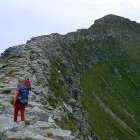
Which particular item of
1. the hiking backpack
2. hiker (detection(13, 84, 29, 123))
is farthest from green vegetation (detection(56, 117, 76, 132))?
the hiking backpack

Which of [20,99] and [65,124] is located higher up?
[20,99]

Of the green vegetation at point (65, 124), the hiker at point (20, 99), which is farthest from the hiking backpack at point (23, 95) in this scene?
the green vegetation at point (65, 124)

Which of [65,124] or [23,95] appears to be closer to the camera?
[23,95]

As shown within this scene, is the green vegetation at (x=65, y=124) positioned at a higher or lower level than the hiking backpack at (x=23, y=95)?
lower

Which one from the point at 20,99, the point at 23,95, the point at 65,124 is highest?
the point at 23,95

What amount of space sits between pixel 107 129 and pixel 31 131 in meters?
142

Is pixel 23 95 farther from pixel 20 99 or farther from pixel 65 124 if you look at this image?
pixel 65 124

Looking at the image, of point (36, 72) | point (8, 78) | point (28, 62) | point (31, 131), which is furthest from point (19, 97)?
point (28, 62)

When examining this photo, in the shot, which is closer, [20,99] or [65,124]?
[20,99]

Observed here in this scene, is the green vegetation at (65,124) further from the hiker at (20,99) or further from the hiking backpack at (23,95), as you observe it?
the hiking backpack at (23,95)

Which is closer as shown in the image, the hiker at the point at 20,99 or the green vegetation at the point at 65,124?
the hiker at the point at 20,99

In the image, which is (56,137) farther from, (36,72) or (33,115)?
(36,72)

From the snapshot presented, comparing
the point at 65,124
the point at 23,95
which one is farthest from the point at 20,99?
the point at 65,124

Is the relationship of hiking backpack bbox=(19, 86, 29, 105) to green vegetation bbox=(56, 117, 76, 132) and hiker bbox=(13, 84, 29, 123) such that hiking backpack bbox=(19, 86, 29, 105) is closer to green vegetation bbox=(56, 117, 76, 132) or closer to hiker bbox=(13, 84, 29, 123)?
hiker bbox=(13, 84, 29, 123)
